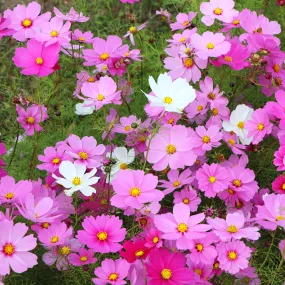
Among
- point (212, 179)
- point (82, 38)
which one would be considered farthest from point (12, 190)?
point (82, 38)

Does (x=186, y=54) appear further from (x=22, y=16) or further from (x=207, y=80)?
(x=22, y=16)

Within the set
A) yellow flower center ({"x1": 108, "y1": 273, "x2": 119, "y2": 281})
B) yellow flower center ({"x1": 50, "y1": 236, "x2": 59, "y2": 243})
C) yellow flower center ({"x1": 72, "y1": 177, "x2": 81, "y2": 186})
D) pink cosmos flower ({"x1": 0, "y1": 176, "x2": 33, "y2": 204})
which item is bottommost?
yellow flower center ({"x1": 108, "y1": 273, "x2": 119, "y2": 281})

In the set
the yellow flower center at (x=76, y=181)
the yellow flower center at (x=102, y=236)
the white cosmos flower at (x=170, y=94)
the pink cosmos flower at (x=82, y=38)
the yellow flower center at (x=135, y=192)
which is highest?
the white cosmos flower at (x=170, y=94)

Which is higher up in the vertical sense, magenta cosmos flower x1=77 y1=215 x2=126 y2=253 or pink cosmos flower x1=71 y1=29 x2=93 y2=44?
pink cosmos flower x1=71 y1=29 x2=93 y2=44

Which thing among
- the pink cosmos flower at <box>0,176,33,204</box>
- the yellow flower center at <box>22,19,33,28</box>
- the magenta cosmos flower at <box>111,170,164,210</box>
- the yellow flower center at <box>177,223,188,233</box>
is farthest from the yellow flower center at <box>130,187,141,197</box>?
the yellow flower center at <box>22,19,33,28</box>

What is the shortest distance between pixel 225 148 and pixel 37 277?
2.08 feet

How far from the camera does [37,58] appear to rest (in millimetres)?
1394

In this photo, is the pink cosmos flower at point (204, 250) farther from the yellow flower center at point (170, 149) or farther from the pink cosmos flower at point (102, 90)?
the pink cosmos flower at point (102, 90)

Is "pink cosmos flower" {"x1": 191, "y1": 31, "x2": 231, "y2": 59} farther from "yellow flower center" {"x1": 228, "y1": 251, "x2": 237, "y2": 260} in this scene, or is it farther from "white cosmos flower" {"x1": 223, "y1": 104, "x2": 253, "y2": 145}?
"yellow flower center" {"x1": 228, "y1": 251, "x2": 237, "y2": 260}

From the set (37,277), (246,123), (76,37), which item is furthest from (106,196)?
(76,37)

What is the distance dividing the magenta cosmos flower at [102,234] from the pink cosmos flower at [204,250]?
15cm

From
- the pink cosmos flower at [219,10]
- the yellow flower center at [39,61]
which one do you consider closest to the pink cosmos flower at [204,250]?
the yellow flower center at [39,61]

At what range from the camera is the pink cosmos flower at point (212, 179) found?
1.31 metres

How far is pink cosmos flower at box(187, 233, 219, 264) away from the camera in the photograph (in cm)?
111
